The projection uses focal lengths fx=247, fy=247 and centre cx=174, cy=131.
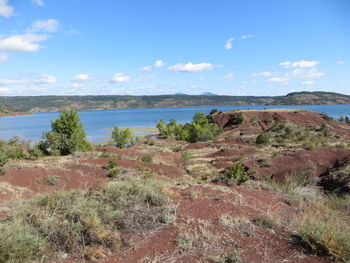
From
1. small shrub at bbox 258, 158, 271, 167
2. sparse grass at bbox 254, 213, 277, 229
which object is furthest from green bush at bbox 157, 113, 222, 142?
sparse grass at bbox 254, 213, 277, 229

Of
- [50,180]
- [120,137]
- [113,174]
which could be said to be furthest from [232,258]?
[120,137]

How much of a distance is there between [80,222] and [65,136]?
26064 millimetres

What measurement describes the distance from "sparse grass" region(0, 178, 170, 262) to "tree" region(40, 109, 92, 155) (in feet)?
75.2

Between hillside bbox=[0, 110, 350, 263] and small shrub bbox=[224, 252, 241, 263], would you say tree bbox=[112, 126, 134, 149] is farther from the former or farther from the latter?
small shrub bbox=[224, 252, 241, 263]

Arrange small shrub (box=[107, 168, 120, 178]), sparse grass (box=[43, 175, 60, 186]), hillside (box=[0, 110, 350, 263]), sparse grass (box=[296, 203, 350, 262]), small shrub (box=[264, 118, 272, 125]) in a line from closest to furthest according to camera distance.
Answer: sparse grass (box=[296, 203, 350, 262]) → hillside (box=[0, 110, 350, 263]) → sparse grass (box=[43, 175, 60, 186]) → small shrub (box=[107, 168, 120, 178]) → small shrub (box=[264, 118, 272, 125])

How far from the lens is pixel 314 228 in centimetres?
554

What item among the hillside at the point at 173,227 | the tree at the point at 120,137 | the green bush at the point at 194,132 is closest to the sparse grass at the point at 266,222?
the hillside at the point at 173,227

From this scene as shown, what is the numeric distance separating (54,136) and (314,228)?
27590 millimetres

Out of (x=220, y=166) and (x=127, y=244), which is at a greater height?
(x=127, y=244)

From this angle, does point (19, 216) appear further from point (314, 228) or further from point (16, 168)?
point (16, 168)

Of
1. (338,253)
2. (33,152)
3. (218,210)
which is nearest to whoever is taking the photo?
(338,253)

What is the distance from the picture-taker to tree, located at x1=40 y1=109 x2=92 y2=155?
27672 mm

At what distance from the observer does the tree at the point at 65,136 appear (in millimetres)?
27672

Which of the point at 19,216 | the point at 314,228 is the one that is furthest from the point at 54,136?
the point at 314,228
